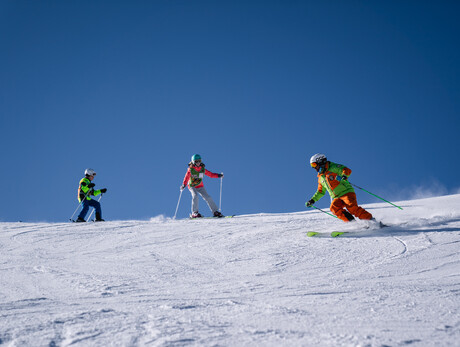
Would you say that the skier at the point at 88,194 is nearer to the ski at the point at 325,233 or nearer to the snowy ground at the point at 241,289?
the snowy ground at the point at 241,289

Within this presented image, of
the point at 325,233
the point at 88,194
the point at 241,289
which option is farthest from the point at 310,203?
the point at 88,194

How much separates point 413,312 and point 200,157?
11.1 metres

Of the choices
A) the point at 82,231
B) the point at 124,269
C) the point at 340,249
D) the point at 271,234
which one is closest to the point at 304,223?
the point at 271,234

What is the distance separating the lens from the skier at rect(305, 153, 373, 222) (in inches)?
299

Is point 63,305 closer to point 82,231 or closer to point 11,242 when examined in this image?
point 11,242

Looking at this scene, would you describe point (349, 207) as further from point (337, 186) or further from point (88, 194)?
point (88, 194)

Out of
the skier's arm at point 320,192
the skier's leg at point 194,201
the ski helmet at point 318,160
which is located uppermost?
the skier's leg at point 194,201

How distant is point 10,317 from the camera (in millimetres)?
2846

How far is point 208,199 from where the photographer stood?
1320 centimetres

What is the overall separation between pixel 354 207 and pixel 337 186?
58 centimetres

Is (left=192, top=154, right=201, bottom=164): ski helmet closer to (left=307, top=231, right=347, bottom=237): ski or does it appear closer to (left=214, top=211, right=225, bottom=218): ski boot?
(left=214, top=211, right=225, bottom=218): ski boot

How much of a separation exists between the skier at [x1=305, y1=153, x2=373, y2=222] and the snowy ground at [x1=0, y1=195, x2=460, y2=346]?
1.36 ft

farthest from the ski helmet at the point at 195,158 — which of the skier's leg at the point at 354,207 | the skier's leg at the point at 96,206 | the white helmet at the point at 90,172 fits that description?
the skier's leg at the point at 354,207

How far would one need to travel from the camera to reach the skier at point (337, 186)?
299 inches
